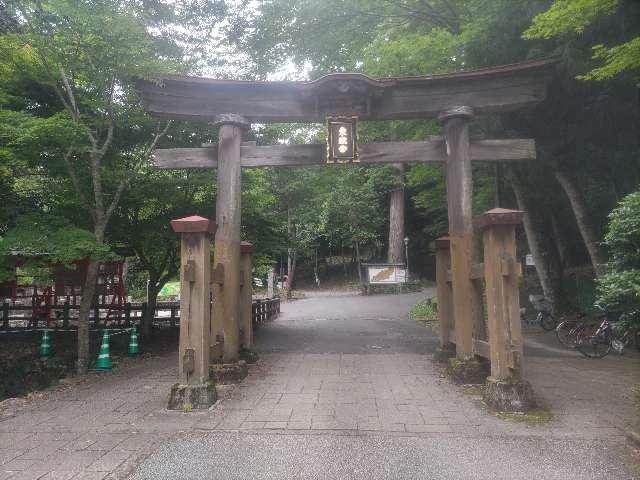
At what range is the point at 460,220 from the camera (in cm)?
721

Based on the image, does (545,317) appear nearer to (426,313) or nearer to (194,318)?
(426,313)

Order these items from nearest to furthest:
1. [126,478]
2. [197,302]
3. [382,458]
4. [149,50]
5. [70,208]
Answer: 1. [126,478]
2. [382,458]
3. [197,302]
4. [149,50]
5. [70,208]

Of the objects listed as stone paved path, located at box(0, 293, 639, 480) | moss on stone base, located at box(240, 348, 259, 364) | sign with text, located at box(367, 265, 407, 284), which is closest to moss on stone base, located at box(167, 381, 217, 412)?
stone paved path, located at box(0, 293, 639, 480)

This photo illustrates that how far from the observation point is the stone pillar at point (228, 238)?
722cm

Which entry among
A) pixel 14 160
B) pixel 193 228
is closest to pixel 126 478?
pixel 193 228

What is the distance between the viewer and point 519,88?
7.70 metres

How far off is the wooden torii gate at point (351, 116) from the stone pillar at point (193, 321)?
1.14 meters

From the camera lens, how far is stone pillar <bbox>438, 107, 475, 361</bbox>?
7.04 m

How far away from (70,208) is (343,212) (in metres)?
26.0

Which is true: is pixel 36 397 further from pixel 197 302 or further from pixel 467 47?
pixel 467 47

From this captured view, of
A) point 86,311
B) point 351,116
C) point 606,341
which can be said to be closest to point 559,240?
point 606,341

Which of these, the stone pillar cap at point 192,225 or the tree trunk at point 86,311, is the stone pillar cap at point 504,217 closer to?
the stone pillar cap at point 192,225

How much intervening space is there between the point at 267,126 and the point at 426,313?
1000 centimetres

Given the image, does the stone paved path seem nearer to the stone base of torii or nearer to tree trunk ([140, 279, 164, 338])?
the stone base of torii
